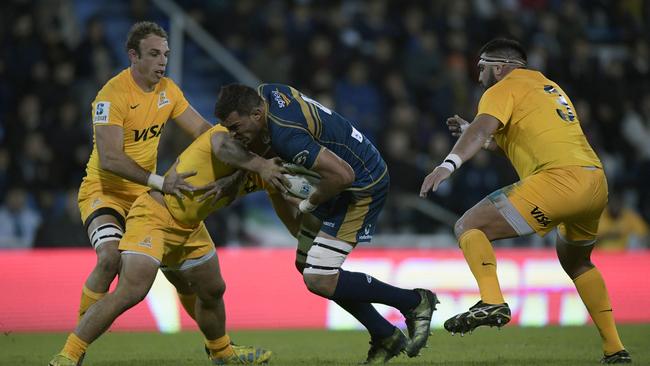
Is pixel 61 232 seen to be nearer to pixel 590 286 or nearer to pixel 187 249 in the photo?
pixel 187 249

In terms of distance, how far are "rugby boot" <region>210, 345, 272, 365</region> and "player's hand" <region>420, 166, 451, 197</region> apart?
7.00 feet

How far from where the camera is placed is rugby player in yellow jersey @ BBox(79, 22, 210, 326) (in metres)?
7.96

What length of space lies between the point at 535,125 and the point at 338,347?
3.10 metres

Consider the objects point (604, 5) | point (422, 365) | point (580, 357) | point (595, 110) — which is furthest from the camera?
point (604, 5)

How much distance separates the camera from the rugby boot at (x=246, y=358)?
8.16m

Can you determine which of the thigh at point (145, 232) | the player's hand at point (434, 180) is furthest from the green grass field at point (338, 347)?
the player's hand at point (434, 180)

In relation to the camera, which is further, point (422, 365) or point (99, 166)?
point (99, 166)

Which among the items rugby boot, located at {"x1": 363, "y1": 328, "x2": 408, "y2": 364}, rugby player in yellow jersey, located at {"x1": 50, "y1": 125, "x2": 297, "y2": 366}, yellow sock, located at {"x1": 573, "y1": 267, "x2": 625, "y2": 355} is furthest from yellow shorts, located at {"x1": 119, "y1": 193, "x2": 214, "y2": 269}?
yellow sock, located at {"x1": 573, "y1": 267, "x2": 625, "y2": 355}

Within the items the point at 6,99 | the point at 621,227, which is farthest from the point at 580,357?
the point at 6,99

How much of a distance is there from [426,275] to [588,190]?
496 cm

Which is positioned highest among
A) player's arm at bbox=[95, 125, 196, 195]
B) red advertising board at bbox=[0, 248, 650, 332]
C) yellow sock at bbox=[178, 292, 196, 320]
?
player's arm at bbox=[95, 125, 196, 195]

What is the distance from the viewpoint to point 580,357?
27.2ft

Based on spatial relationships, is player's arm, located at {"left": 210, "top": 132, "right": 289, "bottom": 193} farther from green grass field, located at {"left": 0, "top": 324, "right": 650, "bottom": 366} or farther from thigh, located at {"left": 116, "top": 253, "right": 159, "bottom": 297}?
green grass field, located at {"left": 0, "top": 324, "right": 650, "bottom": 366}

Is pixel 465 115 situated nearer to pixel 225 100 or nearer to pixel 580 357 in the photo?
pixel 580 357
